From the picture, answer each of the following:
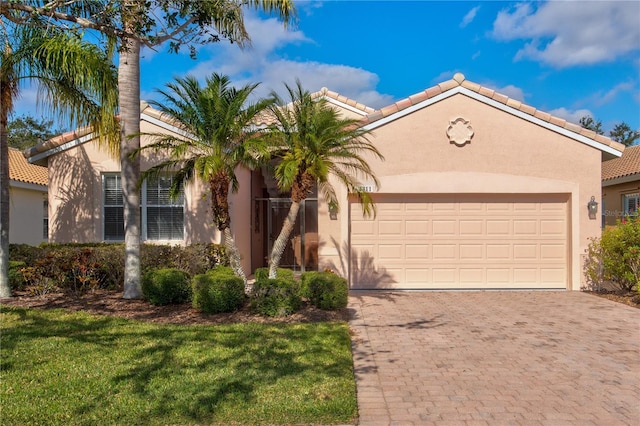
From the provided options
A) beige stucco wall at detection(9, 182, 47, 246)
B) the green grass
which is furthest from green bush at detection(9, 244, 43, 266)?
beige stucco wall at detection(9, 182, 47, 246)

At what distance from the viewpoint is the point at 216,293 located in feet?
25.7

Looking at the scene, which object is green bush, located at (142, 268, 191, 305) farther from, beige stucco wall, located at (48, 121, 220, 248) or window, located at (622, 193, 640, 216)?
window, located at (622, 193, 640, 216)

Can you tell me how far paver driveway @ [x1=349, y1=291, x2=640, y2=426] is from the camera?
4.43 metres

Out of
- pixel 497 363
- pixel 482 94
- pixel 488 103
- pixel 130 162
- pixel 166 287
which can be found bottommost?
pixel 497 363

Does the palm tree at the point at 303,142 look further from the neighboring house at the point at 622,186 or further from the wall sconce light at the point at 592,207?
the neighboring house at the point at 622,186

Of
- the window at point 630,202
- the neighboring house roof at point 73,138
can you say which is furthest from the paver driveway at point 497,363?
the window at point 630,202

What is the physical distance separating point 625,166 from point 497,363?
49.0 feet

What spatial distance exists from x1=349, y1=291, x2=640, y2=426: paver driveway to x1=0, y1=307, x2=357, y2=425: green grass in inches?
18.6

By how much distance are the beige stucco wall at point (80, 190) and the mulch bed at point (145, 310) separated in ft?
8.68

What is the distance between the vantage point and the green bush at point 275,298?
7832 mm

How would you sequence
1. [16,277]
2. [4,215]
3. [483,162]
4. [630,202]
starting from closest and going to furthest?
1. [4,215]
2. [16,277]
3. [483,162]
4. [630,202]

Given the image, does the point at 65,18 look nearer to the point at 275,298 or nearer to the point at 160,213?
the point at 275,298

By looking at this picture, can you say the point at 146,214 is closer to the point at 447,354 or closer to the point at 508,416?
the point at 447,354

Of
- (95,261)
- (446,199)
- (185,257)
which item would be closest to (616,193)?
(446,199)
